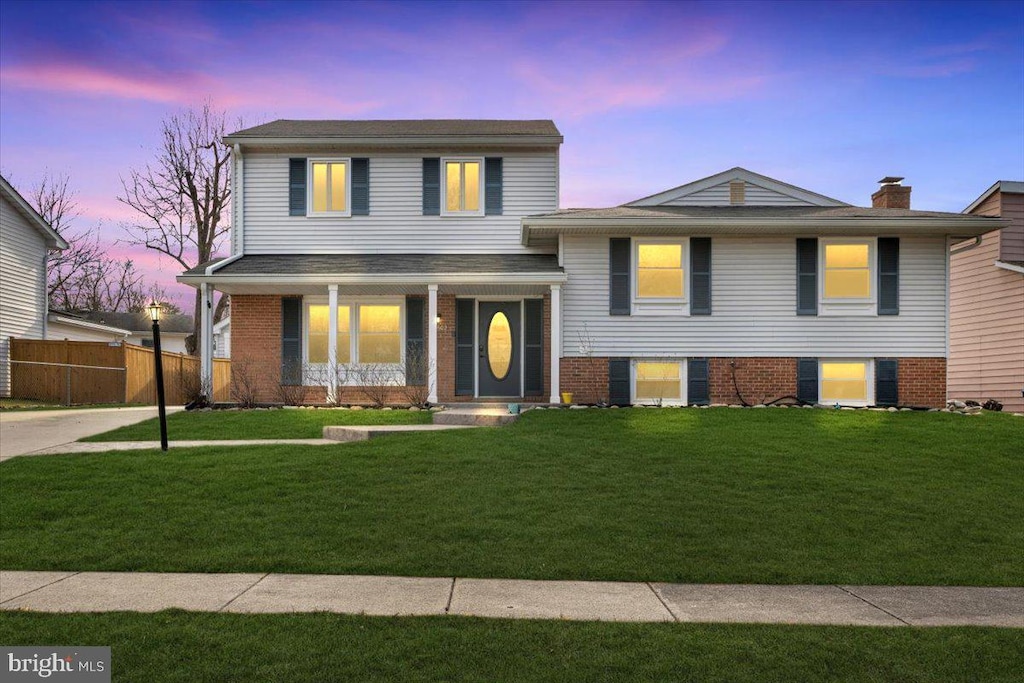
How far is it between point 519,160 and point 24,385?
53.2 feet

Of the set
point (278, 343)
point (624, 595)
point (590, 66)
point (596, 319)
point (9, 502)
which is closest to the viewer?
point (624, 595)

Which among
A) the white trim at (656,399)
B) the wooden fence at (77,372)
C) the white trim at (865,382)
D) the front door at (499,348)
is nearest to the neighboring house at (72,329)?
the wooden fence at (77,372)

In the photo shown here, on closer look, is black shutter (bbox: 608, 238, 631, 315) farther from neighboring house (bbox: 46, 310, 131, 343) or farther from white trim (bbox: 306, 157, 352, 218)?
neighboring house (bbox: 46, 310, 131, 343)

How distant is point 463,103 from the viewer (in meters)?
23.0

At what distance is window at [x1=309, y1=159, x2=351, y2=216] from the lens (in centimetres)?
1798

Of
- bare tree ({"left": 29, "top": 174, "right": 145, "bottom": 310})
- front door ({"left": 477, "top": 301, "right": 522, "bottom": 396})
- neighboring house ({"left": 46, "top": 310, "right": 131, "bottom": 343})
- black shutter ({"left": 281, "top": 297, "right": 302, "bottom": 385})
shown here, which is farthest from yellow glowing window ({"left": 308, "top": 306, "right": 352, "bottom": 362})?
bare tree ({"left": 29, "top": 174, "right": 145, "bottom": 310})

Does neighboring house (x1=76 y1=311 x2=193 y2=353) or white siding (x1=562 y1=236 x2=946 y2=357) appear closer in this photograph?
white siding (x1=562 y1=236 x2=946 y2=357)

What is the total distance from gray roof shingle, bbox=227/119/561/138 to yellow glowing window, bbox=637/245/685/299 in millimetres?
3819

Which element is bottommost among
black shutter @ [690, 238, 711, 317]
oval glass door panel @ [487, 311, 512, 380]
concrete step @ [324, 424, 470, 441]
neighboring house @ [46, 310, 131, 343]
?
concrete step @ [324, 424, 470, 441]

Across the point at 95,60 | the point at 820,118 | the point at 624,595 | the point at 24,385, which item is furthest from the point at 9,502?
the point at 820,118

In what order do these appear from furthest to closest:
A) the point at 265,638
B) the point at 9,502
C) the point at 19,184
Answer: the point at 19,184, the point at 9,502, the point at 265,638

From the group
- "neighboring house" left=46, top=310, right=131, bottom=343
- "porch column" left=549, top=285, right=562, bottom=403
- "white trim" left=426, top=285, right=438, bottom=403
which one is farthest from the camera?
"neighboring house" left=46, top=310, right=131, bottom=343

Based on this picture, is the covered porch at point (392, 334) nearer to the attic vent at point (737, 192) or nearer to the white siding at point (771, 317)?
the white siding at point (771, 317)

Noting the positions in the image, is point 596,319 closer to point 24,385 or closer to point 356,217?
point 356,217
